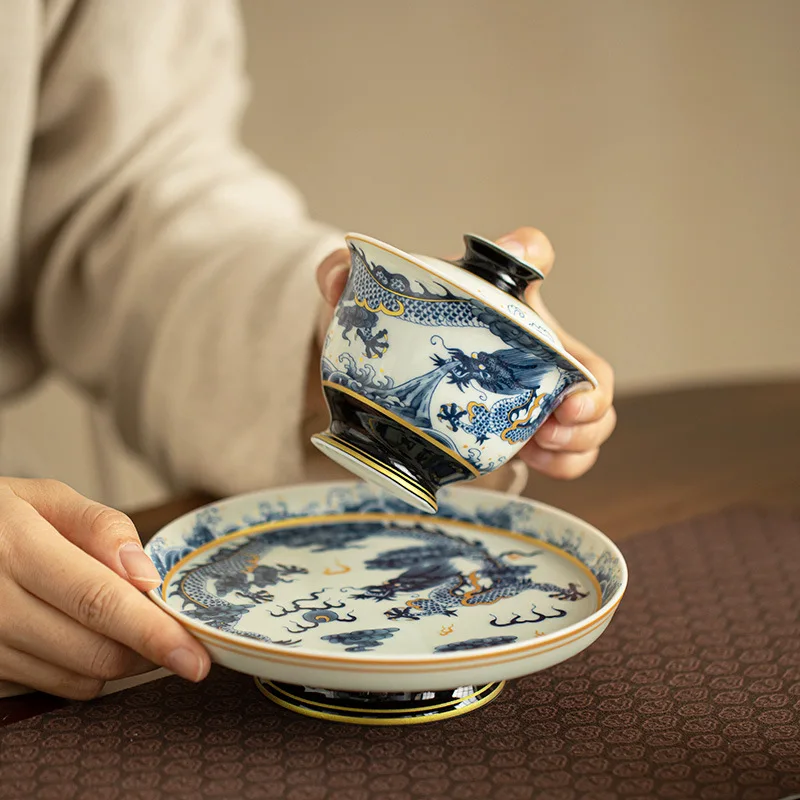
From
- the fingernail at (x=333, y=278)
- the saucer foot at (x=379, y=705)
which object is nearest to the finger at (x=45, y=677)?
the saucer foot at (x=379, y=705)

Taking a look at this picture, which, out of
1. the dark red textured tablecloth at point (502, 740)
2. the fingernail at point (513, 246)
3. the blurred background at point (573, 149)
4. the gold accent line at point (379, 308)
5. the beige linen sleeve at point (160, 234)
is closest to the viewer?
the dark red textured tablecloth at point (502, 740)


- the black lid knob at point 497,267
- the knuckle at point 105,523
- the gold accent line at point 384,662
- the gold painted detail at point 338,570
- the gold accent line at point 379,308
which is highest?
the black lid knob at point 497,267

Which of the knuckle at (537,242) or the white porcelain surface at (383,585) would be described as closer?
the white porcelain surface at (383,585)

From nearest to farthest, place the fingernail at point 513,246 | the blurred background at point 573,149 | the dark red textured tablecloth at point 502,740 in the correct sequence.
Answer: the dark red textured tablecloth at point 502,740 < the fingernail at point 513,246 < the blurred background at point 573,149

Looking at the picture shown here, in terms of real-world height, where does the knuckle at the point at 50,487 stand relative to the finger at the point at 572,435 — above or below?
below

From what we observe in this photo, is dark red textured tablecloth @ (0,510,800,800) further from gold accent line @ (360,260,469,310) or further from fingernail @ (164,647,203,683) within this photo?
gold accent line @ (360,260,469,310)

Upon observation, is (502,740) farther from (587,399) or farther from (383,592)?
(587,399)

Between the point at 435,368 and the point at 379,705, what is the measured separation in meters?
0.18

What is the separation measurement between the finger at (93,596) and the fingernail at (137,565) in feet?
0.04

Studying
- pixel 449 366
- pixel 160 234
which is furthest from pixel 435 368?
pixel 160 234

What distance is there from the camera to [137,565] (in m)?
0.54

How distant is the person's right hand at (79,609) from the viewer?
1.65ft

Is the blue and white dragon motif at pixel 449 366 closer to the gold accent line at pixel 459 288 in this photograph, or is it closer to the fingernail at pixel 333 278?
the gold accent line at pixel 459 288

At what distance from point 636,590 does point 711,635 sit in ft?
0.28
